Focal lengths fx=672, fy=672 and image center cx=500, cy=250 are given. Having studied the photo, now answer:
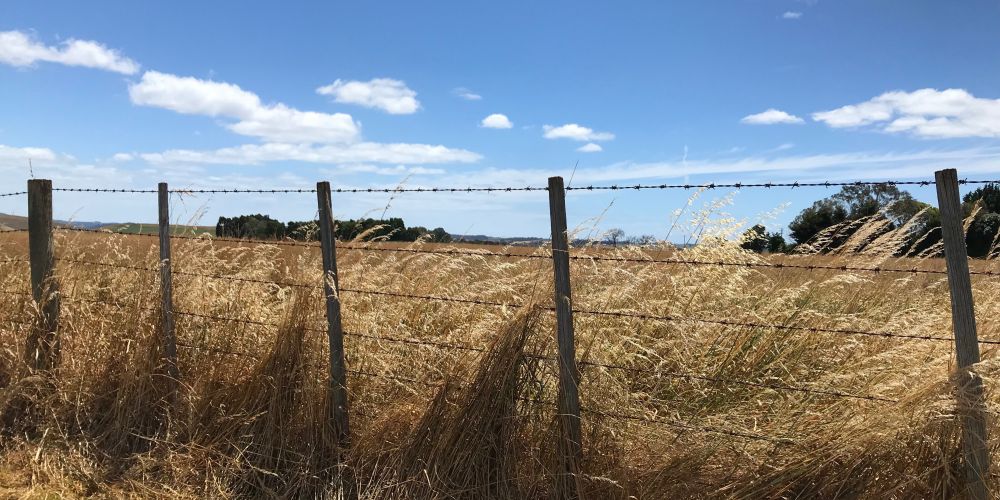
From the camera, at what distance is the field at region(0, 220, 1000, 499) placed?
342cm

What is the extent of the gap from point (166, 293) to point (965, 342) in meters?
5.10

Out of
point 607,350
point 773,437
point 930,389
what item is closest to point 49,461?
point 607,350

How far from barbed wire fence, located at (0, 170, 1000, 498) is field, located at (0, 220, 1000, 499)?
5cm

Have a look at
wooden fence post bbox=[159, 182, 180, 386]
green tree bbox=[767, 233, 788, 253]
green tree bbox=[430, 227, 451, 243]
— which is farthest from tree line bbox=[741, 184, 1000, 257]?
wooden fence post bbox=[159, 182, 180, 386]

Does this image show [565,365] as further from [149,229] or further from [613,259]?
[149,229]

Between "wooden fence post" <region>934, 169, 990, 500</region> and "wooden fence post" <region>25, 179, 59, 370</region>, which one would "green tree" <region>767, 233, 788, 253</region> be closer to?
"wooden fence post" <region>934, 169, 990, 500</region>

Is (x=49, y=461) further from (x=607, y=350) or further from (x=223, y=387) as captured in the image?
(x=607, y=350)

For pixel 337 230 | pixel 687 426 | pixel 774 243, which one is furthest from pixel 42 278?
pixel 774 243

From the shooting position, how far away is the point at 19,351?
568 centimetres

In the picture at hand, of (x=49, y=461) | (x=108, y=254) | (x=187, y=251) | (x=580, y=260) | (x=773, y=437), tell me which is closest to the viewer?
(x=773, y=437)

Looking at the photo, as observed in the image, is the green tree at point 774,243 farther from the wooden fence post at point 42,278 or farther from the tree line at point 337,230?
the wooden fence post at point 42,278

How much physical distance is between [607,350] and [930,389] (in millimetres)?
1728

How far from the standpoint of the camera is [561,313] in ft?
11.8

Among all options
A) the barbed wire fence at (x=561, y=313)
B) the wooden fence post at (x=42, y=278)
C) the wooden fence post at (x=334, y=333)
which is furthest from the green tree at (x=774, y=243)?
the wooden fence post at (x=42, y=278)
